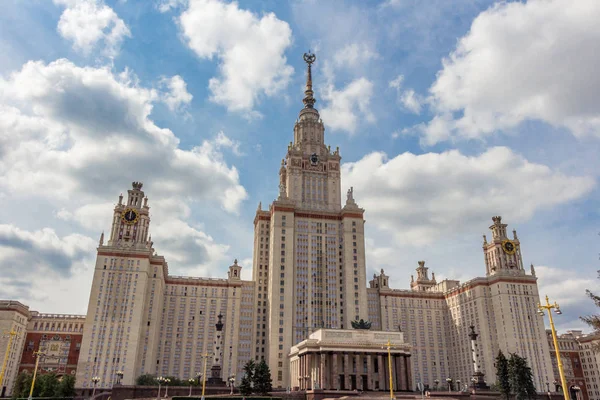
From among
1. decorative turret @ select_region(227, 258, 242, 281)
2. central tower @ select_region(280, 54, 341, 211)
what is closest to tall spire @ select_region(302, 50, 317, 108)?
central tower @ select_region(280, 54, 341, 211)

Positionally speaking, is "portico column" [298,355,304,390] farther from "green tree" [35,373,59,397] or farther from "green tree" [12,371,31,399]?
"green tree" [12,371,31,399]

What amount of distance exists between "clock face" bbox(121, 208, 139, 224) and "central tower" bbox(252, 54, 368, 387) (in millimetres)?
37712

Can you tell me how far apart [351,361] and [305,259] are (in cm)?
3860

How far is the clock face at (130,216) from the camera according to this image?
12991 centimetres

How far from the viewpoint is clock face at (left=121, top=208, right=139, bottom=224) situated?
129913mm

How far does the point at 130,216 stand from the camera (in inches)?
5143

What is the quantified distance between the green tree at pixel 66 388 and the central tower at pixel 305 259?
4811 centimetres

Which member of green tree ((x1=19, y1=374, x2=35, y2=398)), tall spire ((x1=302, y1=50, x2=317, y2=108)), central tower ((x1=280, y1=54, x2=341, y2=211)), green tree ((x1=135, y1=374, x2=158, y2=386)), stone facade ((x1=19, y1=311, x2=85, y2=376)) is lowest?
green tree ((x1=19, y1=374, x2=35, y2=398))

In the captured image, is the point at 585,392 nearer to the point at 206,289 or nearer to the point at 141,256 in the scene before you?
the point at 206,289

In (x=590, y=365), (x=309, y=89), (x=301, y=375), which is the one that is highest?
(x=309, y=89)

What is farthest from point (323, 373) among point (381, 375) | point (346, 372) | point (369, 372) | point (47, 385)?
point (47, 385)

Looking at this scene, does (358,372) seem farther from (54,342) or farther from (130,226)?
(54,342)

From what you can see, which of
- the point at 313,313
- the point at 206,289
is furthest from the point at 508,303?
the point at 206,289

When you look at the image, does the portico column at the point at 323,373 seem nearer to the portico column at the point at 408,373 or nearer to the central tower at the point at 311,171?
the portico column at the point at 408,373
